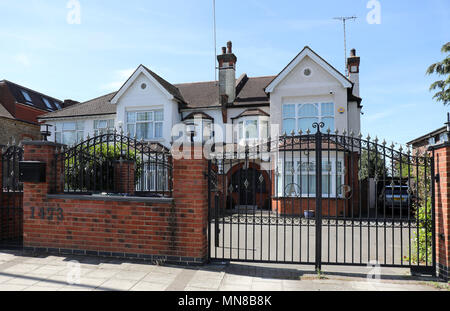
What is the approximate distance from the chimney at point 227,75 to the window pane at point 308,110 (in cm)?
417

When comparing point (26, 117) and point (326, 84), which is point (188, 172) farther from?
point (26, 117)

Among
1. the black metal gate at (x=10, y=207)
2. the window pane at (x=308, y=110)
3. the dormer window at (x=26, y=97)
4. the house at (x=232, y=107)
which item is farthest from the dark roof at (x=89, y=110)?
the black metal gate at (x=10, y=207)

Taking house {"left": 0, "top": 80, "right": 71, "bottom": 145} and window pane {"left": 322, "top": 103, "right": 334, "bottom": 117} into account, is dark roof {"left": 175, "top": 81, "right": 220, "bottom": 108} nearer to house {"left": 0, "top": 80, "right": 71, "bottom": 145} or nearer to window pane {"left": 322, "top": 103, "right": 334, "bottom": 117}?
window pane {"left": 322, "top": 103, "right": 334, "bottom": 117}

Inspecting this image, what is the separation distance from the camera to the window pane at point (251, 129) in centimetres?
1603

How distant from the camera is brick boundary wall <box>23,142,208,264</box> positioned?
491 cm

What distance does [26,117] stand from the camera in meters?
24.2

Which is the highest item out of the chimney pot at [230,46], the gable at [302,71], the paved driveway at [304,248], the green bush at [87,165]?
the chimney pot at [230,46]

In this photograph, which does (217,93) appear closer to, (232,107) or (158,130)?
(232,107)

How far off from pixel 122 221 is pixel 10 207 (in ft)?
9.88

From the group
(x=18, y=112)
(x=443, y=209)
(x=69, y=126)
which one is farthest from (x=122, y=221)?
(x=18, y=112)


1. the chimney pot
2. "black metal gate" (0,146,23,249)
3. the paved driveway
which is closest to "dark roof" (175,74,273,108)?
the chimney pot

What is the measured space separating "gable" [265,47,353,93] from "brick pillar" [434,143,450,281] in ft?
36.1

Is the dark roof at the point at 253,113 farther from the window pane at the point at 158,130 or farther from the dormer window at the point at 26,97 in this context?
the dormer window at the point at 26,97

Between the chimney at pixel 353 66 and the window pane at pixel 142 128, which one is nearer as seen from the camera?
the chimney at pixel 353 66
